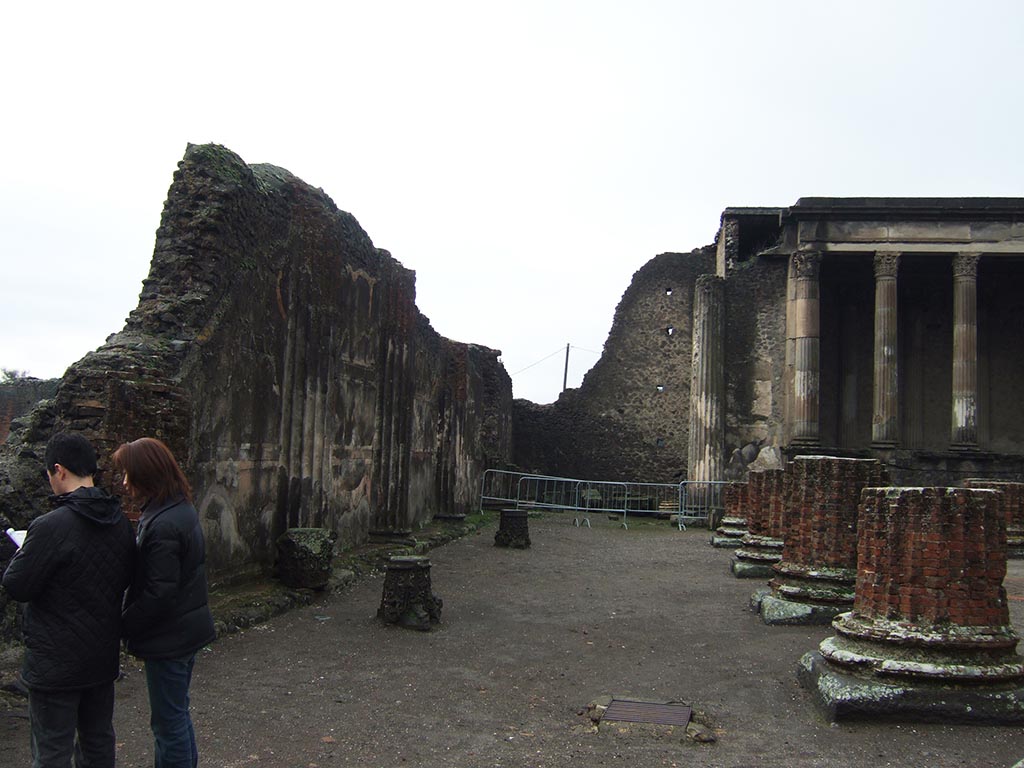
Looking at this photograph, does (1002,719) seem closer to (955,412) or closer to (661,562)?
(661,562)

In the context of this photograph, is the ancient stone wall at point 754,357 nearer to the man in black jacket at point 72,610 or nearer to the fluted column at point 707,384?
the fluted column at point 707,384

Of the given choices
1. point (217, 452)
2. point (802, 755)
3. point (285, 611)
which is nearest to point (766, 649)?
point (802, 755)

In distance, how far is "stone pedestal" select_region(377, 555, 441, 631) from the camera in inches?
291

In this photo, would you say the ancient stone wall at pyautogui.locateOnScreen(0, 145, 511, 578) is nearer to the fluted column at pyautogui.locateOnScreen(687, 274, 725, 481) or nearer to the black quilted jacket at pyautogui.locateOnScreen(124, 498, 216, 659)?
the black quilted jacket at pyautogui.locateOnScreen(124, 498, 216, 659)

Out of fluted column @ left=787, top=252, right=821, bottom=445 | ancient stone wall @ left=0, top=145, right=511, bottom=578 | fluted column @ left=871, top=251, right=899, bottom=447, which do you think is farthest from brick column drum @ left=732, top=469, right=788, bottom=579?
fluted column @ left=871, top=251, right=899, bottom=447

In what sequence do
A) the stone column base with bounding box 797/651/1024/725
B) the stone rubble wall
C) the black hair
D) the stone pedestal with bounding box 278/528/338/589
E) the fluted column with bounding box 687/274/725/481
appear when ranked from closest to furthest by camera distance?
the black hair
the stone column base with bounding box 797/651/1024/725
the stone pedestal with bounding box 278/528/338/589
the fluted column with bounding box 687/274/725/481
the stone rubble wall

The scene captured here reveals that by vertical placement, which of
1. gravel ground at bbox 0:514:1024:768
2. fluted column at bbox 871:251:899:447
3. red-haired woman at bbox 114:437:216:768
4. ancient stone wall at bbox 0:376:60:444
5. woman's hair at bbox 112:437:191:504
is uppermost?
fluted column at bbox 871:251:899:447

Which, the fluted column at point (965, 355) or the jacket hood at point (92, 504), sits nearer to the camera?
the jacket hood at point (92, 504)

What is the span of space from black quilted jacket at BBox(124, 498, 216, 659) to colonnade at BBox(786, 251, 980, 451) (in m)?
19.5

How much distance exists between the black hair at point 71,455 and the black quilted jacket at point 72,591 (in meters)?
0.10

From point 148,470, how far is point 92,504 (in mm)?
240

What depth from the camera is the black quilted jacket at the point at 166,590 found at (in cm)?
350

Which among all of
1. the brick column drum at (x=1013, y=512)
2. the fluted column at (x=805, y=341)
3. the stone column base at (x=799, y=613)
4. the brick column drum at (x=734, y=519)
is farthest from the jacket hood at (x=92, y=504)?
the fluted column at (x=805, y=341)

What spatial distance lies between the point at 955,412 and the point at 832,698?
1846 centimetres
